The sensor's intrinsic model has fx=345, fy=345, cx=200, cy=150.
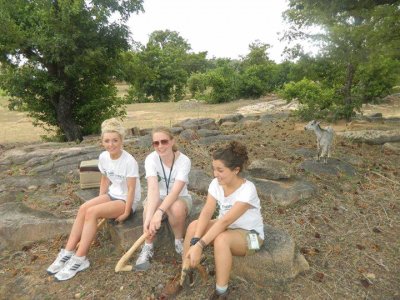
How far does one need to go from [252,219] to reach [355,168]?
3.65 meters

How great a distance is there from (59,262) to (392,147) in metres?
6.90

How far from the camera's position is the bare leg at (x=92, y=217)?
318cm

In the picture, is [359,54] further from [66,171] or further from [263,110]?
[263,110]

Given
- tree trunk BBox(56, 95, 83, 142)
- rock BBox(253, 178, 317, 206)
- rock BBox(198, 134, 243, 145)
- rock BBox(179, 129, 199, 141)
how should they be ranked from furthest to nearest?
tree trunk BBox(56, 95, 83, 142) → rock BBox(179, 129, 199, 141) → rock BBox(198, 134, 243, 145) → rock BBox(253, 178, 317, 206)

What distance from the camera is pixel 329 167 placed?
568 centimetres

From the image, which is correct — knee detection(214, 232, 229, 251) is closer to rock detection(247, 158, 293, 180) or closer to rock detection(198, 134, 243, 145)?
rock detection(247, 158, 293, 180)

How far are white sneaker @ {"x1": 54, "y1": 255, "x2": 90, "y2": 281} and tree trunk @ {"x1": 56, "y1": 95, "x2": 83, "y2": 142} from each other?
8790 mm

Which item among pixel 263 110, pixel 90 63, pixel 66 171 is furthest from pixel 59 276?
pixel 263 110

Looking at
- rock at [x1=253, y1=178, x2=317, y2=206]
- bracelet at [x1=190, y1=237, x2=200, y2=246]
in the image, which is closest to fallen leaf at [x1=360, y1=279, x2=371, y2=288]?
rock at [x1=253, y1=178, x2=317, y2=206]

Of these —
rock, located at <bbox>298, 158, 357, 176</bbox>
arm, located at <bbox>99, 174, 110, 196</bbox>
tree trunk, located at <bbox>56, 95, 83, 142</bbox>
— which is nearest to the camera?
arm, located at <bbox>99, 174, 110, 196</bbox>

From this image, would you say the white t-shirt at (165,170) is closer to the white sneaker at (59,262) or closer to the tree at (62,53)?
the white sneaker at (59,262)

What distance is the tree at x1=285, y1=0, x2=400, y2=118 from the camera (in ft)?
20.5

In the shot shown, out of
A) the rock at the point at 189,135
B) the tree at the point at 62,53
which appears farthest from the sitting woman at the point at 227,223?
the tree at the point at 62,53

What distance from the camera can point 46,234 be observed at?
389 centimetres
